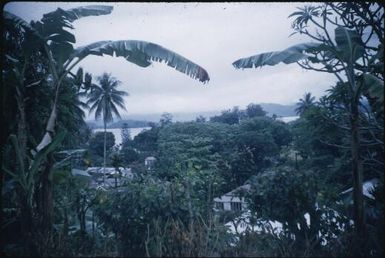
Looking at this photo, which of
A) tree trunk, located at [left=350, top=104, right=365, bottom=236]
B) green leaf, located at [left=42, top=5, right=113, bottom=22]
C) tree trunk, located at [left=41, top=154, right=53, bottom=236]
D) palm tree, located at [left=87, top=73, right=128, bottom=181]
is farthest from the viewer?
palm tree, located at [left=87, top=73, right=128, bottom=181]

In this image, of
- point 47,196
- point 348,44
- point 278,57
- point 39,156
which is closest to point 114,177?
point 47,196

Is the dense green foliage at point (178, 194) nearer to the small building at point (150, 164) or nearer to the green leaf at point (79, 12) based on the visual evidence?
the green leaf at point (79, 12)

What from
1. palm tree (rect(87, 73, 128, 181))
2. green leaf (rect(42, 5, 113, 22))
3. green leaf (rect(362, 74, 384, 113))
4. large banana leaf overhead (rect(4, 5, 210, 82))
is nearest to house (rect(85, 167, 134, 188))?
large banana leaf overhead (rect(4, 5, 210, 82))

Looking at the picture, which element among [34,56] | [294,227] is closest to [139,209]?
[294,227]

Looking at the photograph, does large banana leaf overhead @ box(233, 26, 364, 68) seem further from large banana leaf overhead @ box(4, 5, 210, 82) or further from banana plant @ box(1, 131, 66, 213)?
banana plant @ box(1, 131, 66, 213)

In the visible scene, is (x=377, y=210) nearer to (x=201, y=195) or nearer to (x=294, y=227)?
(x=294, y=227)

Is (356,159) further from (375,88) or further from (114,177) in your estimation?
(114,177)
